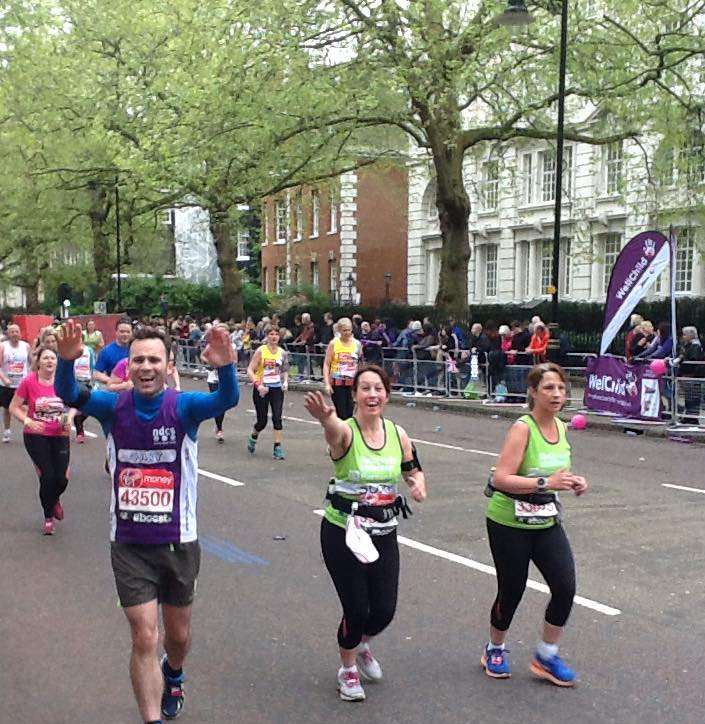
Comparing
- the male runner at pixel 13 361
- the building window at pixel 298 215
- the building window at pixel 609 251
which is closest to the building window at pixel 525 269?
the building window at pixel 609 251

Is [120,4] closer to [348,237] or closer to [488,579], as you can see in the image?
[348,237]

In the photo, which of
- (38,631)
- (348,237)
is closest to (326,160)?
(38,631)

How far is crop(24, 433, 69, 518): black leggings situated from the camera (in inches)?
326

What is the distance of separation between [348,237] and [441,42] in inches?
1153

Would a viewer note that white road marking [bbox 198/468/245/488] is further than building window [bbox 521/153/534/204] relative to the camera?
No

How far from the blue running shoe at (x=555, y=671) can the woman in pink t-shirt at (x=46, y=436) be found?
16.0 feet

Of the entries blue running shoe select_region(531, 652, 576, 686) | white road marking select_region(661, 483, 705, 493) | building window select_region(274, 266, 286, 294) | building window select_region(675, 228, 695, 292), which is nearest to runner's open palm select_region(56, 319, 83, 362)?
blue running shoe select_region(531, 652, 576, 686)

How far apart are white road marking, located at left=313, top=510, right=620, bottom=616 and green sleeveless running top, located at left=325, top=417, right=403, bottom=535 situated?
1995mm

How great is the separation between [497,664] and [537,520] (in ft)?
2.66

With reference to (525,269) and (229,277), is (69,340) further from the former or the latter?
(525,269)

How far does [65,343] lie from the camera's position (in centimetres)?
394

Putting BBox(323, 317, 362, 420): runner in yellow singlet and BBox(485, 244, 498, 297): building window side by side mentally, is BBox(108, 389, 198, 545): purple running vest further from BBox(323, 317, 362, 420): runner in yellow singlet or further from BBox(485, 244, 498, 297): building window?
BBox(485, 244, 498, 297): building window

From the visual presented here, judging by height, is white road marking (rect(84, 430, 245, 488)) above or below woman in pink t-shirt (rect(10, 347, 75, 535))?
below

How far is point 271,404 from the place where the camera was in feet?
42.0
